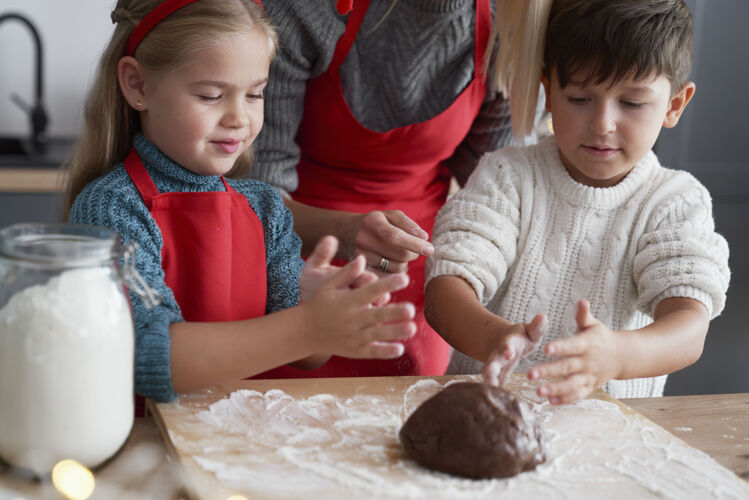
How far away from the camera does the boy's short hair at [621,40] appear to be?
3.74 feet

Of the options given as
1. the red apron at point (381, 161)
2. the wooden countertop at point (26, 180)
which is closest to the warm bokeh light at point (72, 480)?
the red apron at point (381, 161)

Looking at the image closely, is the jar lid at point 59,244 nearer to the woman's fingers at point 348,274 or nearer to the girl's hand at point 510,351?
the woman's fingers at point 348,274

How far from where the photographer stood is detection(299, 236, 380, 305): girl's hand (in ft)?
2.84

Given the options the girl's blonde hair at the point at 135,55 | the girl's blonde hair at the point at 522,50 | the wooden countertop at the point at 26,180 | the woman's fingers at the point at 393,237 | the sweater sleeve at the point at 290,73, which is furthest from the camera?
the wooden countertop at the point at 26,180

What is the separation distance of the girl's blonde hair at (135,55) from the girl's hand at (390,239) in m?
0.31

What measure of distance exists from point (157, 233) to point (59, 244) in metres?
0.30

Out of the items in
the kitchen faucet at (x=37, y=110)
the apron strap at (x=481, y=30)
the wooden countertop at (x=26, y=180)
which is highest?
the apron strap at (x=481, y=30)

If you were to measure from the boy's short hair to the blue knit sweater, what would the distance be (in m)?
0.50

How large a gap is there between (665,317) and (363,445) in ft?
1.65

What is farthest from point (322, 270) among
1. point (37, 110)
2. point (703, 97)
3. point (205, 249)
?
point (703, 97)

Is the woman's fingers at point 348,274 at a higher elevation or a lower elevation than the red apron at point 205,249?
higher

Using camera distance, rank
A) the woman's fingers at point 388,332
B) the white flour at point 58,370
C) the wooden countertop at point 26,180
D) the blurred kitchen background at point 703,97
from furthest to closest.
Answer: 1. the blurred kitchen background at point 703,97
2. the wooden countertop at point 26,180
3. the woman's fingers at point 388,332
4. the white flour at point 58,370

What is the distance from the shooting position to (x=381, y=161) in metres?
1.57

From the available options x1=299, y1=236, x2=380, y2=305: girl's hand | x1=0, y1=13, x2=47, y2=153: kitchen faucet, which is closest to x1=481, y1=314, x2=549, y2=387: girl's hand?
x1=299, y1=236, x2=380, y2=305: girl's hand
